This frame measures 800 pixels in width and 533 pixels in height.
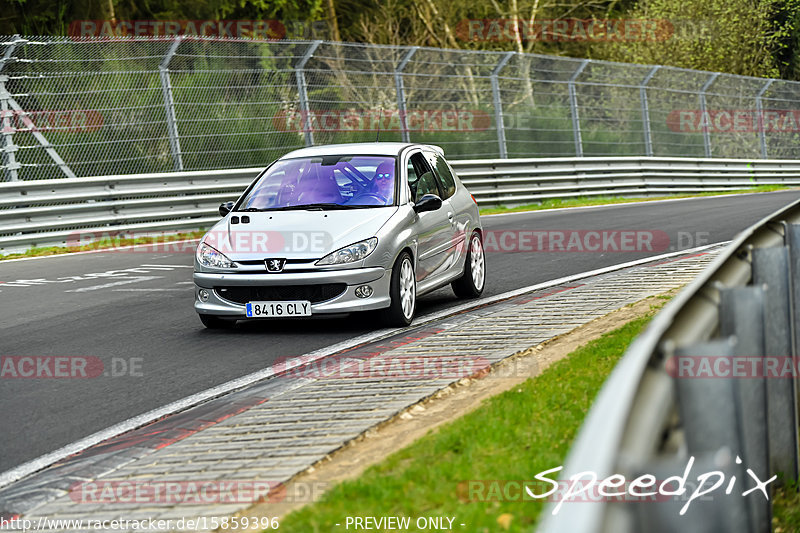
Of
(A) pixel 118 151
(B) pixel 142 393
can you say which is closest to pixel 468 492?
(B) pixel 142 393

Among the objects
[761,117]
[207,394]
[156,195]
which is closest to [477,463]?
[207,394]

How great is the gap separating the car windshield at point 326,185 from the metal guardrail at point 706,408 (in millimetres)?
4979

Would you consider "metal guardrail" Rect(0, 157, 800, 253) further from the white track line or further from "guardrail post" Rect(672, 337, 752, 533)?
"guardrail post" Rect(672, 337, 752, 533)

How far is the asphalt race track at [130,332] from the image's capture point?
6.68 m

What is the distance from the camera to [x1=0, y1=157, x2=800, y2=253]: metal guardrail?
651 inches

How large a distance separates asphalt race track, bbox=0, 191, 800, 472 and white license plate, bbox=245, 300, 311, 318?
194mm

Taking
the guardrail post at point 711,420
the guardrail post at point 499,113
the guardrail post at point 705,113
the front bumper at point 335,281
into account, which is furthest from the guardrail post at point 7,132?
the guardrail post at point 705,113

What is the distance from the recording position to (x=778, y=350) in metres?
4.59

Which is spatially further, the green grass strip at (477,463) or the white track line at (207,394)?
the white track line at (207,394)

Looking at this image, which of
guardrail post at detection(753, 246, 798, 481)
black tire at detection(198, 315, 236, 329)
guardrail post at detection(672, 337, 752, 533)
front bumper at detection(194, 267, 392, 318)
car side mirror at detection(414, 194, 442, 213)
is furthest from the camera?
car side mirror at detection(414, 194, 442, 213)

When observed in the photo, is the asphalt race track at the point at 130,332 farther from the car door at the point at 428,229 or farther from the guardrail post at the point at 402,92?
the guardrail post at the point at 402,92

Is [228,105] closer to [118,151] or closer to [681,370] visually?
[118,151]

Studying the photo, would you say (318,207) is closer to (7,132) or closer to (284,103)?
(7,132)

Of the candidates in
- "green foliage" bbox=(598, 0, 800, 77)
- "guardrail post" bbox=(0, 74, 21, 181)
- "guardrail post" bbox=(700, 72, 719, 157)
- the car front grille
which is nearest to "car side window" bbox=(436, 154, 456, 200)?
the car front grille
